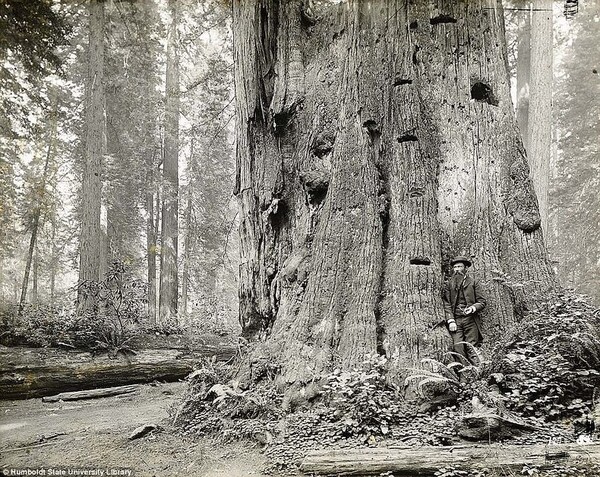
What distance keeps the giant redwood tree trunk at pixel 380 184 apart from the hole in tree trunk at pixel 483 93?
0.02 metres

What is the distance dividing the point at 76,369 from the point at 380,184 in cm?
582

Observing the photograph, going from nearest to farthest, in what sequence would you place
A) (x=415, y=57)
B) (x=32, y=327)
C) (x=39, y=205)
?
(x=415, y=57), (x=32, y=327), (x=39, y=205)

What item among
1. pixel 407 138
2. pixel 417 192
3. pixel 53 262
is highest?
pixel 407 138

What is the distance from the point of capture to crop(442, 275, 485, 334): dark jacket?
487 centimetres

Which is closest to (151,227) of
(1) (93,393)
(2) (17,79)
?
(2) (17,79)

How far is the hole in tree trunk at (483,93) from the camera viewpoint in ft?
18.5

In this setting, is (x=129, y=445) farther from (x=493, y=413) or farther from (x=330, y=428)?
(x=493, y=413)

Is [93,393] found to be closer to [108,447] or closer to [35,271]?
[108,447]

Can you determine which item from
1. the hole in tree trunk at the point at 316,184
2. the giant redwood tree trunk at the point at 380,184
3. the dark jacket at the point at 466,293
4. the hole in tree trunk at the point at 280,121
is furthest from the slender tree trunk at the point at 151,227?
the dark jacket at the point at 466,293

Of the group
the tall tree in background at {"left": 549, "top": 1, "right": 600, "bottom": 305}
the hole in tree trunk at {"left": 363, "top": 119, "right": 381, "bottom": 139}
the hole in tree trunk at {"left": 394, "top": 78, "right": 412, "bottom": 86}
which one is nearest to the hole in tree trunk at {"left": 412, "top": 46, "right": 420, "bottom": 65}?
the hole in tree trunk at {"left": 394, "top": 78, "right": 412, "bottom": 86}

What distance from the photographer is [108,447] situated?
4430 mm

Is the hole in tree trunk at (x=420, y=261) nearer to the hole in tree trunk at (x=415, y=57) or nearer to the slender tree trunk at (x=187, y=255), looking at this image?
the hole in tree trunk at (x=415, y=57)

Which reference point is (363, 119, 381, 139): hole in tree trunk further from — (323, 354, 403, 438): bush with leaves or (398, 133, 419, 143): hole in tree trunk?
(323, 354, 403, 438): bush with leaves

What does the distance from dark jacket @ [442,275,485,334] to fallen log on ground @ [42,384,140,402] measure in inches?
216
